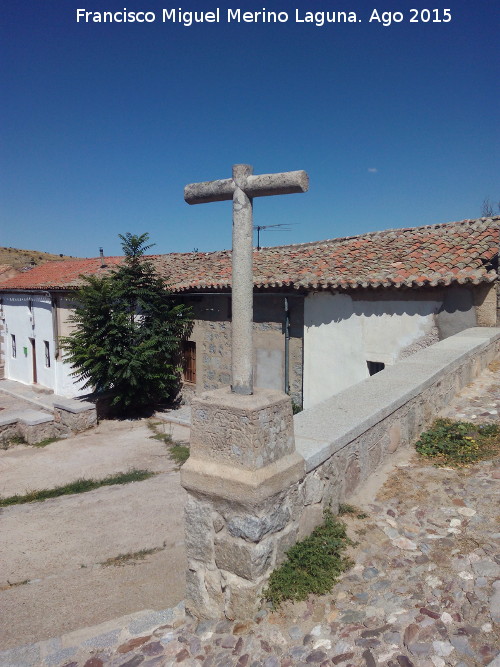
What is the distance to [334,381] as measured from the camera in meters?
9.84

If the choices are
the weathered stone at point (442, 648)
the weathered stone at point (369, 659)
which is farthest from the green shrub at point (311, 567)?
the weathered stone at point (442, 648)

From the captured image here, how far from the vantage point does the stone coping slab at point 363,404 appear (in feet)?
9.44

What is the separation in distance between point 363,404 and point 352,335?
6.10 m

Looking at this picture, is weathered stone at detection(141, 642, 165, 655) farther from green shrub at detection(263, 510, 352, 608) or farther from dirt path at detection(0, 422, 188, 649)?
dirt path at detection(0, 422, 188, 649)

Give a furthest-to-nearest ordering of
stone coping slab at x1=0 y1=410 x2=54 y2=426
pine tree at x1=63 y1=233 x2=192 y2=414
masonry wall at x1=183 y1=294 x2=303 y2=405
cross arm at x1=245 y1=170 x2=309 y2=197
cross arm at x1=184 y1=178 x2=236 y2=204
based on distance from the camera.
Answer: pine tree at x1=63 y1=233 x2=192 y2=414 < stone coping slab at x1=0 y1=410 x2=54 y2=426 < masonry wall at x1=183 y1=294 x2=303 y2=405 < cross arm at x1=184 y1=178 x2=236 y2=204 < cross arm at x1=245 y1=170 x2=309 y2=197

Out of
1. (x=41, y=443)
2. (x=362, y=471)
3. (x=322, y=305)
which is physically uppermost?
(x=322, y=305)

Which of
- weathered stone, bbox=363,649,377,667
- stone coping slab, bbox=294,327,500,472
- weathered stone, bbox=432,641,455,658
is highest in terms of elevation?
stone coping slab, bbox=294,327,500,472

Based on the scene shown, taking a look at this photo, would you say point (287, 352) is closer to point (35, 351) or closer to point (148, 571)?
point (148, 571)

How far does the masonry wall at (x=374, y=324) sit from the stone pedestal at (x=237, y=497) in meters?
6.75

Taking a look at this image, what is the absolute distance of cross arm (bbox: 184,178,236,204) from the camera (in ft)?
9.02

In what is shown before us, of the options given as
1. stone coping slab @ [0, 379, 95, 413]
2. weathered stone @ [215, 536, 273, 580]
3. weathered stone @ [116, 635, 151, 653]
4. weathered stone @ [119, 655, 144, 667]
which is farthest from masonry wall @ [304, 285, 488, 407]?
weathered stone @ [119, 655, 144, 667]

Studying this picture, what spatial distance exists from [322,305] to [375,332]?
1.31 meters

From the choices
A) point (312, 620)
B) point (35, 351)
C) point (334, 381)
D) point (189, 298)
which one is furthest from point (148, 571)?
point (35, 351)

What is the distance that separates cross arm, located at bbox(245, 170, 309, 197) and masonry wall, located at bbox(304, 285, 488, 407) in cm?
656
